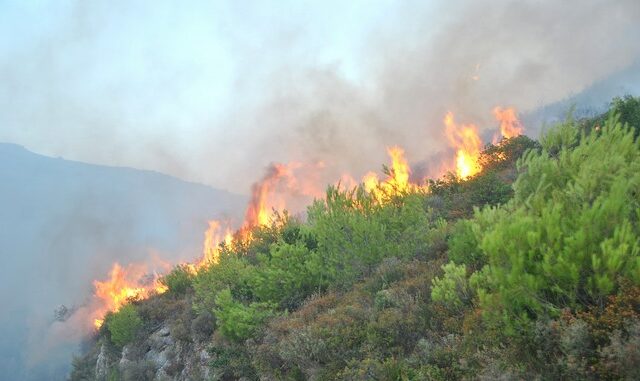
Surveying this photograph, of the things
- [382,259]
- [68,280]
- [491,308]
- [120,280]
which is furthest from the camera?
[68,280]

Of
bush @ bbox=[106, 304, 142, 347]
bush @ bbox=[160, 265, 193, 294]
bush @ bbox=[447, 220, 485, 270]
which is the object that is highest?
bush @ bbox=[160, 265, 193, 294]

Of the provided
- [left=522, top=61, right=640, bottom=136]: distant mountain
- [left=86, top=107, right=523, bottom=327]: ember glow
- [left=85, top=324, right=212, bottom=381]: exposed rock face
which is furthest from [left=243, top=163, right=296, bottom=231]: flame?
[left=522, top=61, right=640, bottom=136]: distant mountain

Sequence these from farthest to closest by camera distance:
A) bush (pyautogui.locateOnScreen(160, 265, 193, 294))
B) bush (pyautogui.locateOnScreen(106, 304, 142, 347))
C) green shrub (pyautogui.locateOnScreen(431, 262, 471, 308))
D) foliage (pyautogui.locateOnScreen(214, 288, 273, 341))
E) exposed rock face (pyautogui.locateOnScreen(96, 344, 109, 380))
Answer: bush (pyautogui.locateOnScreen(160, 265, 193, 294)) → exposed rock face (pyautogui.locateOnScreen(96, 344, 109, 380)) → bush (pyautogui.locateOnScreen(106, 304, 142, 347)) → foliage (pyautogui.locateOnScreen(214, 288, 273, 341)) → green shrub (pyautogui.locateOnScreen(431, 262, 471, 308))

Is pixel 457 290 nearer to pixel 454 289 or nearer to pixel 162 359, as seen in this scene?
pixel 454 289

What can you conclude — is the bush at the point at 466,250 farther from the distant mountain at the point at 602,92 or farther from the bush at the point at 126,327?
the distant mountain at the point at 602,92

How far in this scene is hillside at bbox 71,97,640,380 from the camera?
5609 mm

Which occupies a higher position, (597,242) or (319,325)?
(319,325)

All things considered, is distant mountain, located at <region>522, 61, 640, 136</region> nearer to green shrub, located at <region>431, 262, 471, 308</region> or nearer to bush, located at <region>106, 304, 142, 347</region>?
bush, located at <region>106, 304, 142, 347</region>

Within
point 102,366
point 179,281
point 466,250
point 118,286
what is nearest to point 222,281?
point 179,281

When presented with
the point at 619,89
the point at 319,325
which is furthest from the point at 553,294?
the point at 619,89

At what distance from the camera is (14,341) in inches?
5591

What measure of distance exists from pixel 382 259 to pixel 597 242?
332 inches

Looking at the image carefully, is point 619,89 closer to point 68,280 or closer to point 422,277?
point 422,277

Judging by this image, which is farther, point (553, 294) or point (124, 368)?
point (124, 368)
